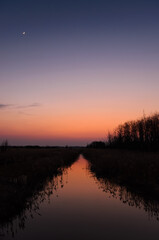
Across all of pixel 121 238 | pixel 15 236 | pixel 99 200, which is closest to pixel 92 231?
pixel 121 238

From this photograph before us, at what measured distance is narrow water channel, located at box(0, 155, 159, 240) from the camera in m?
7.14

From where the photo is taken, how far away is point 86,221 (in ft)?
27.6

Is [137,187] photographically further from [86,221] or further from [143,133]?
[143,133]

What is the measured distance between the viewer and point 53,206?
34.3 ft

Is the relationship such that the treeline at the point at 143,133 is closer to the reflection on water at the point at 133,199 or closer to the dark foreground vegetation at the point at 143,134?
the dark foreground vegetation at the point at 143,134

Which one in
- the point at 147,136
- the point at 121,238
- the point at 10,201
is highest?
the point at 147,136

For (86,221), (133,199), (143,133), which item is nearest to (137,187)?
(133,199)

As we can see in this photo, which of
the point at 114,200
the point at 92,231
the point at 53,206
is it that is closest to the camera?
the point at 92,231

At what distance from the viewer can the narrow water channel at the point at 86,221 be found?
714cm

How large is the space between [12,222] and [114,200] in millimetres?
5803

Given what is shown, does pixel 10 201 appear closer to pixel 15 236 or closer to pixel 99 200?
pixel 15 236

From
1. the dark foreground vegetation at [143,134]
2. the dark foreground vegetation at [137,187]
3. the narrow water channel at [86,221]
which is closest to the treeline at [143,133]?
the dark foreground vegetation at [143,134]

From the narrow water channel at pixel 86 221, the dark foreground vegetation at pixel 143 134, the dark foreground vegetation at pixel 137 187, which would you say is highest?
the dark foreground vegetation at pixel 143 134

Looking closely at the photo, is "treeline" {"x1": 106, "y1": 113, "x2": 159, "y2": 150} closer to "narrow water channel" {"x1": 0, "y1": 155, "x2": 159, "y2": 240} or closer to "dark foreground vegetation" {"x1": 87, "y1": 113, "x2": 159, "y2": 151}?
"dark foreground vegetation" {"x1": 87, "y1": 113, "x2": 159, "y2": 151}
